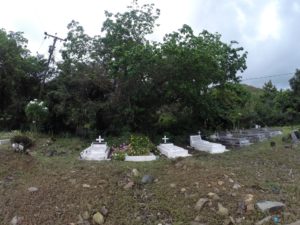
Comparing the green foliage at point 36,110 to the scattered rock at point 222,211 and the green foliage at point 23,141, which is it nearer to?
the green foliage at point 23,141

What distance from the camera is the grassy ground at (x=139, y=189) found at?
670cm

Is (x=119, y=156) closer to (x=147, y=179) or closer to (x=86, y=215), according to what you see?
(x=147, y=179)

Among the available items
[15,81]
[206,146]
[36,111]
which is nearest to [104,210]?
[206,146]

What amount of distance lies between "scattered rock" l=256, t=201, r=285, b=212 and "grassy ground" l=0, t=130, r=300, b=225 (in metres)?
0.12

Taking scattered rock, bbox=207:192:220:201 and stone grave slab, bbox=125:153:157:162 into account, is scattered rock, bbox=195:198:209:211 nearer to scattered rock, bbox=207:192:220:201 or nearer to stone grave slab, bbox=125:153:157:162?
scattered rock, bbox=207:192:220:201

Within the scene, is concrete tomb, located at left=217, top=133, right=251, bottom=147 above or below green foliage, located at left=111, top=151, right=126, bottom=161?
above

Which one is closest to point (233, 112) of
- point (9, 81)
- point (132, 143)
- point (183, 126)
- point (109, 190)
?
point (183, 126)

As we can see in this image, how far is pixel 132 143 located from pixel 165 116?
3.63 meters

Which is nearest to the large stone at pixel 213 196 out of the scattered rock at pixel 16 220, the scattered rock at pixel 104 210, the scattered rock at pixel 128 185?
the scattered rock at pixel 128 185

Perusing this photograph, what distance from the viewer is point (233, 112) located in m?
19.3

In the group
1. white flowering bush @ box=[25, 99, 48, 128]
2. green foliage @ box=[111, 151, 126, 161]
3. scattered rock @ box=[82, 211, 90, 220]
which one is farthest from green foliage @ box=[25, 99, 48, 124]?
scattered rock @ box=[82, 211, 90, 220]

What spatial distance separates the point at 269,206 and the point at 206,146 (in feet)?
21.2

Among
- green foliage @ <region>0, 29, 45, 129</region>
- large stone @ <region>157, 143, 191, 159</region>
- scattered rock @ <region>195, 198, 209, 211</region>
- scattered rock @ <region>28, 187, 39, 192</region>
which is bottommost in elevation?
scattered rock @ <region>28, 187, 39, 192</region>

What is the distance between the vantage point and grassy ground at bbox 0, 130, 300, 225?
6.70 meters
